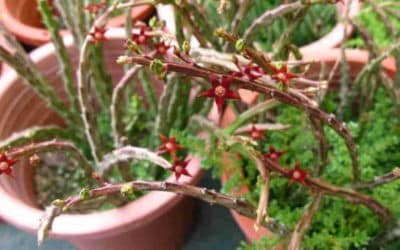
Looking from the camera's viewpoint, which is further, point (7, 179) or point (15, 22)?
point (15, 22)

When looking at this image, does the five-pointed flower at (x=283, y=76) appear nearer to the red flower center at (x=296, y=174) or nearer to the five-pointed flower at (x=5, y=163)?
the red flower center at (x=296, y=174)

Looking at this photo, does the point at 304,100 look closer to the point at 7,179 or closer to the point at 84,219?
the point at 84,219

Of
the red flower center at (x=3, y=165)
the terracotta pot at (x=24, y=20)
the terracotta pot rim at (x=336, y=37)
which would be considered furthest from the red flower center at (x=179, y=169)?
the terracotta pot at (x=24, y=20)

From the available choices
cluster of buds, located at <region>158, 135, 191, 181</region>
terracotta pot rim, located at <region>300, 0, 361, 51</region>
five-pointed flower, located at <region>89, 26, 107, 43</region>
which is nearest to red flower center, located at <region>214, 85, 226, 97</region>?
cluster of buds, located at <region>158, 135, 191, 181</region>

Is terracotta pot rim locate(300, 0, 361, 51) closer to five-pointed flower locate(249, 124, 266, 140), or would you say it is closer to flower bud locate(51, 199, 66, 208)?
five-pointed flower locate(249, 124, 266, 140)

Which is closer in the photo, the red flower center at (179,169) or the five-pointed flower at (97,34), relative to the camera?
the red flower center at (179,169)

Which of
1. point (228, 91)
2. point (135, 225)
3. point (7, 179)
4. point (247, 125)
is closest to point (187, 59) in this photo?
point (228, 91)

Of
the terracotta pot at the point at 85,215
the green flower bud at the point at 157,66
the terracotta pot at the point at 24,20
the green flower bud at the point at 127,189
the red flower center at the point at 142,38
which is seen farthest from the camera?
the terracotta pot at the point at 24,20

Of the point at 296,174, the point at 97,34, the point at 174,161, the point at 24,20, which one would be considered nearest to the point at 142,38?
the point at 97,34
